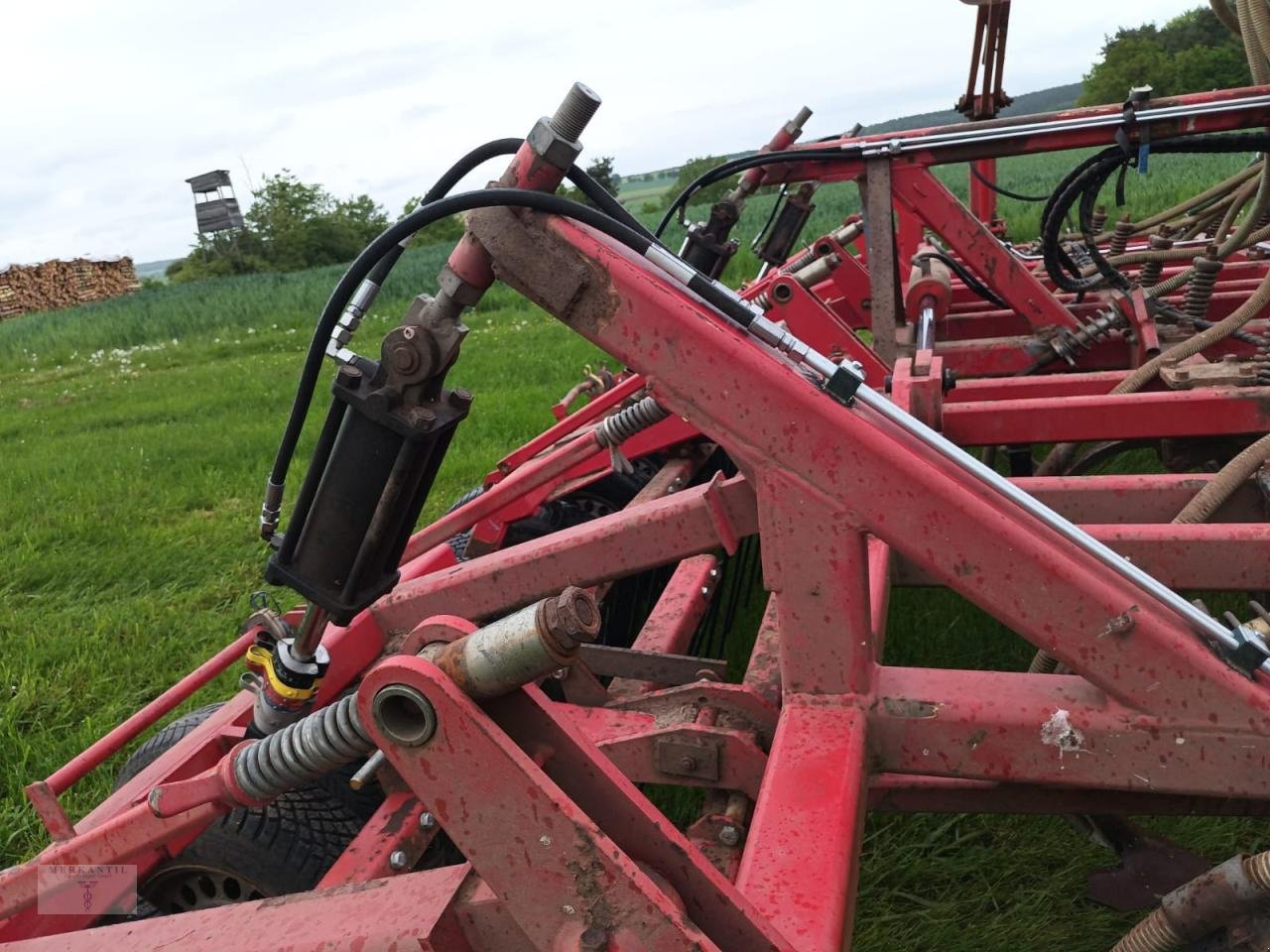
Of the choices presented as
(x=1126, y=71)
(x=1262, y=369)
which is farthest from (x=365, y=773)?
(x=1126, y=71)

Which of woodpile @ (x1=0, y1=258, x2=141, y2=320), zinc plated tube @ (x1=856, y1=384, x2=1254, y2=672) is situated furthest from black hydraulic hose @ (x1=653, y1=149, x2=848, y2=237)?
woodpile @ (x1=0, y1=258, x2=141, y2=320)

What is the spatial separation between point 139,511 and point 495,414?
216 cm

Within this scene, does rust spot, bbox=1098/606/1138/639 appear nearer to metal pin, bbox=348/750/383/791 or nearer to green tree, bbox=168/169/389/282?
metal pin, bbox=348/750/383/791

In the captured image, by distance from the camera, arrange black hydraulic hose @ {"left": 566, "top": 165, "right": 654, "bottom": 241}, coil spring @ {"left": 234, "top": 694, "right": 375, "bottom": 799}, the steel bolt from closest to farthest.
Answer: the steel bolt
coil spring @ {"left": 234, "top": 694, "right": 375, "bottom": 799}
black hydraulic hose @ {"left": 566, "top": 165, "right": 654, "bottom": 241}

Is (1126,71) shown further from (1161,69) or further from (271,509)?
(271,509)

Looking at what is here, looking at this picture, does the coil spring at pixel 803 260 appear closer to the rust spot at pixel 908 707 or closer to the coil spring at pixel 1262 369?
the coil spring at pixel 1262 369

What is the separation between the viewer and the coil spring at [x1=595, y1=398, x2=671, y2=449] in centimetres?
334

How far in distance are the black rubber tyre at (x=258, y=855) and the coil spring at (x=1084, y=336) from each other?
2.87m

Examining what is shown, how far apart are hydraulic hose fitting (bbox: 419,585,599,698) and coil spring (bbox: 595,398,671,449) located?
223cm

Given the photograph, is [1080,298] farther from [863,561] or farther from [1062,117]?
[863,561]

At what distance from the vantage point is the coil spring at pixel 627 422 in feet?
10.9

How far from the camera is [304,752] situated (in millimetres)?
1366

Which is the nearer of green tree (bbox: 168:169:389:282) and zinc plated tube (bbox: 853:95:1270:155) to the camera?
zinc plated tube (bbox: 853:95:1270:155)

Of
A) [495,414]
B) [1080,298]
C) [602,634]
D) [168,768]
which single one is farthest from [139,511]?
[1080,298]
